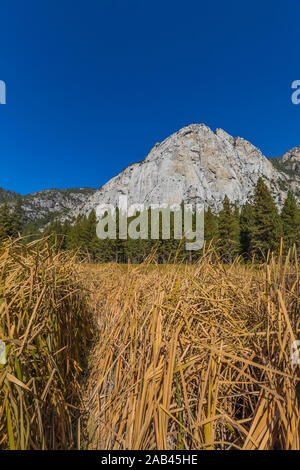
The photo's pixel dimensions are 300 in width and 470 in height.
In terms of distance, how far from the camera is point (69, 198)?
16838cm

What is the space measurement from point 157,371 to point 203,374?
202mm

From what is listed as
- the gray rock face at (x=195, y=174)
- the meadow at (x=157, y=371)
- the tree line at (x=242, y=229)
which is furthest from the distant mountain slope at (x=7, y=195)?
the meadow at (x=157, y=371)

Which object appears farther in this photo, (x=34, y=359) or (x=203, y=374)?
(x=203, y=374)

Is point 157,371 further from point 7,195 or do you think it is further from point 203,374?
point 7,195

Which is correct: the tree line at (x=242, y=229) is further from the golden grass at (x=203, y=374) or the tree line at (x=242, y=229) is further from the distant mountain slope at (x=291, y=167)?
the distant mountain slope at (x=291, y=167)

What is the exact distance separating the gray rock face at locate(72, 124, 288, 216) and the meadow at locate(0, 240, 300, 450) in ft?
323

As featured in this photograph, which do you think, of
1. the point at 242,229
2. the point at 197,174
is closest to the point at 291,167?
the point at 197,174

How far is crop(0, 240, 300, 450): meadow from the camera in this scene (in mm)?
706

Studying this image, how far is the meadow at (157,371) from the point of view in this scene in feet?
2.32

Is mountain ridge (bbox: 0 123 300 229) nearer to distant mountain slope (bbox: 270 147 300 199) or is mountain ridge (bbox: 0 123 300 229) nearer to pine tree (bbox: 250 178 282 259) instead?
distant mountain slope (bbox: 270 147 300 199)

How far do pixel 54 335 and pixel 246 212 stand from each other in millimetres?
40560

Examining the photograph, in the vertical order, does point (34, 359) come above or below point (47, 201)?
below

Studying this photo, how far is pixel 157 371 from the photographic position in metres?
0.93
